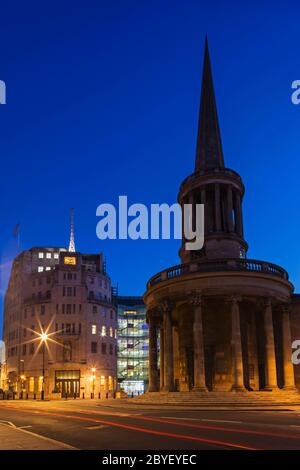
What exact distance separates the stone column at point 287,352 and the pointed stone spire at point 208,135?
18160 millimetres

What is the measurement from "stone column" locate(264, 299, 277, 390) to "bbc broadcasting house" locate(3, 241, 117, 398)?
5322 centimetres

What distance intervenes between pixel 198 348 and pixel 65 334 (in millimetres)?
55931

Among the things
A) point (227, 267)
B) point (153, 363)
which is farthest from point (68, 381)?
point (227, 267)

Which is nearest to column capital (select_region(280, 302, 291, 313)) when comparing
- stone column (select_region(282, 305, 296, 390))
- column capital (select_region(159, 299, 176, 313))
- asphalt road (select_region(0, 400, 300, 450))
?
stone column (select_region(282, 305, 296, 390))

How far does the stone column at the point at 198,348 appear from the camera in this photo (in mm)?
39906

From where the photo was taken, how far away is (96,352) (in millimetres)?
95375

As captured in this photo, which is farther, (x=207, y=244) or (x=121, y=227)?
(x=207, y=244)

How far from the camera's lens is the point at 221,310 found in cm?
4538

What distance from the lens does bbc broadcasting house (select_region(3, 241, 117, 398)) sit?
3595 inches
